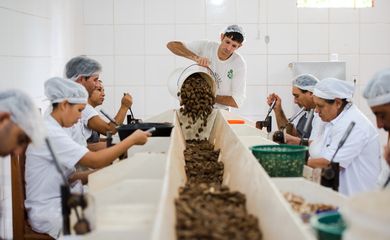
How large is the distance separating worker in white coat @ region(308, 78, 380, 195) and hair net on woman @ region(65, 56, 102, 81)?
1.59m

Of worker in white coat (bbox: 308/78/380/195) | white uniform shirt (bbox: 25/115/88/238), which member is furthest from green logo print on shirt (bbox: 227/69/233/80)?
white uniform shirt (bbox: 25/115/88/238)

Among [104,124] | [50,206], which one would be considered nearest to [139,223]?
[50,206]

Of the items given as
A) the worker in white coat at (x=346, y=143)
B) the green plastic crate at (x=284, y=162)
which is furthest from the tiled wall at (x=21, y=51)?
the worker in white coat at (x=346, y=143)

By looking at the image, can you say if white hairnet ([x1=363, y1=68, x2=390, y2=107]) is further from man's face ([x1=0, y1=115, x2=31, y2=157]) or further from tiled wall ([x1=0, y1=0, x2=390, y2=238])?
tiled wall ([x1=0, y1=0, x2=390, y2=238])

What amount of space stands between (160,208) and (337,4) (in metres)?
4.67

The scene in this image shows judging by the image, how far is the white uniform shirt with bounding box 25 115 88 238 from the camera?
2.72m

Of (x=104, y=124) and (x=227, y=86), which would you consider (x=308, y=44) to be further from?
(x=104, y=124)

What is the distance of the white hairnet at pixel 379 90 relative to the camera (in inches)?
90.1

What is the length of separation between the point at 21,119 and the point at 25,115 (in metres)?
0.02

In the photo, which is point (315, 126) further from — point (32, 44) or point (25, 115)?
point (25, 115)

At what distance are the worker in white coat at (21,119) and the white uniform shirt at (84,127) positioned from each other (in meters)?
1.22

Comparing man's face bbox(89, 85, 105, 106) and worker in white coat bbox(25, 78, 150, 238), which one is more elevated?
man's face bbox(89, 85, 105, 106)

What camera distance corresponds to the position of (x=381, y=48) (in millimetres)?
5648

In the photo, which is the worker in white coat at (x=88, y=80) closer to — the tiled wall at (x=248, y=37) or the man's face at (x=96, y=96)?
the man's face at (x=96, y=96)
